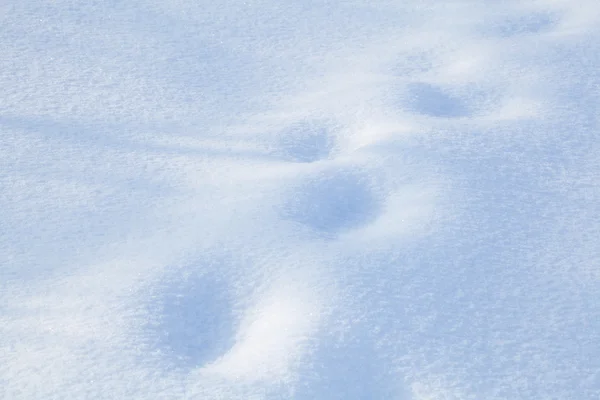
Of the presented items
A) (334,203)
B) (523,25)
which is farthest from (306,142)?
(523,25)

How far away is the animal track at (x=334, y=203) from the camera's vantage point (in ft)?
5.55

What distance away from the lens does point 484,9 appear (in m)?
2.66

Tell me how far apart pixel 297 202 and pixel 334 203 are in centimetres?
9

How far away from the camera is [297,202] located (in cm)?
173

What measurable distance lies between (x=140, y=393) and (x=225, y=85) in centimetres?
118

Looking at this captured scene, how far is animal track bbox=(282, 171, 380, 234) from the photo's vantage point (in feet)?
5.55

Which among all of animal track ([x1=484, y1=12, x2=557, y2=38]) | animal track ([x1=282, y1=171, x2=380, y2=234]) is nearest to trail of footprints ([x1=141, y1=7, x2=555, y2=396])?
animal track ([x1=282, y1=171, x2=380, y2=234])

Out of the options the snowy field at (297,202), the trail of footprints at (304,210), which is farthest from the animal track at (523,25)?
the trail of footprints at (304,210)

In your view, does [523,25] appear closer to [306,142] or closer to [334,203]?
[306,142]

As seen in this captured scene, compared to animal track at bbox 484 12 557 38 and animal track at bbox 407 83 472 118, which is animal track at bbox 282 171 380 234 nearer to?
animal track at bbox 407 83 472 118

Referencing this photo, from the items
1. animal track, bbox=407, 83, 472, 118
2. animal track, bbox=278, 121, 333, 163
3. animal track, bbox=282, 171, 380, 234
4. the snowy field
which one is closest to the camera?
the snowy field

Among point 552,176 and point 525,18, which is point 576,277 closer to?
point 552,176

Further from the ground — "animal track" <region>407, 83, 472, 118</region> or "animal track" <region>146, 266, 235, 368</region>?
"animal track" <region>407, 83, 472, 118</region>

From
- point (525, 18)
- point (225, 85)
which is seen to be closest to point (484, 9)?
point (525, 18)
